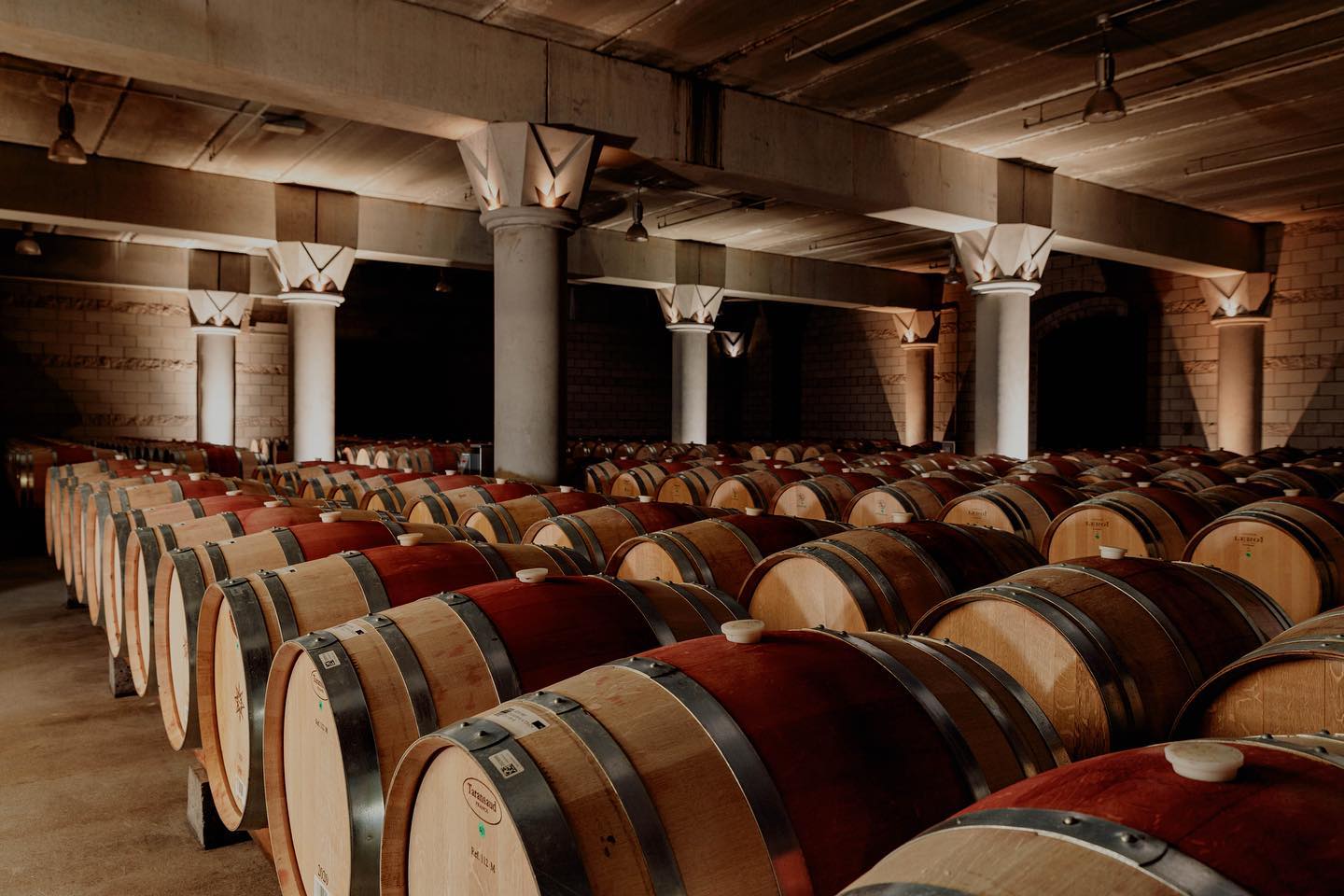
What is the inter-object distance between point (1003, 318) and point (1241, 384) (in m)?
6.70

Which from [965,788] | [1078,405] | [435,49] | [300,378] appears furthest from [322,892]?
[1078,405]

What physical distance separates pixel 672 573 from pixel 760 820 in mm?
2381

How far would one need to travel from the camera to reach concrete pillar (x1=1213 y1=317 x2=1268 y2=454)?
16109 mm

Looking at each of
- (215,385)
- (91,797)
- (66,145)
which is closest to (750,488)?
(91,797)

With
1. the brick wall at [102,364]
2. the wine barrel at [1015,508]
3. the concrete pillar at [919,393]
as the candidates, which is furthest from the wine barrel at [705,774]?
the brick wall at [102,364]

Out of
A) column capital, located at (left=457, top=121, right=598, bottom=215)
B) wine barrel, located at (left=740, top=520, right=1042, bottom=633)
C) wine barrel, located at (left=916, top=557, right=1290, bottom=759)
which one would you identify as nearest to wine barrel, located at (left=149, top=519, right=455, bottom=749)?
wine barrel, located at (left=740, top=520, right=1042, bottom=633)

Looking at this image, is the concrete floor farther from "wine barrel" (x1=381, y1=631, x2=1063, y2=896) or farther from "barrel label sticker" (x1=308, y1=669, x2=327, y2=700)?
"wine barrel" (x1=381, y1=631, x2=1063, y2=896)

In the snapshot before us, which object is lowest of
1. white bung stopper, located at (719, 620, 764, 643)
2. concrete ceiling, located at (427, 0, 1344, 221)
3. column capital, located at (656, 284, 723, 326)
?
white bung stopper, located at (719, 620, 764, 643)

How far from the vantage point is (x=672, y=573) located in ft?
12.6

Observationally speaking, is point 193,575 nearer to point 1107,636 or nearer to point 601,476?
point 1107,636

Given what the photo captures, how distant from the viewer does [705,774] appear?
150cm

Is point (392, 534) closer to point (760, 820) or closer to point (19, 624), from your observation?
point (760, 820)

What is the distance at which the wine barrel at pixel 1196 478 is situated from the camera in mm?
7332

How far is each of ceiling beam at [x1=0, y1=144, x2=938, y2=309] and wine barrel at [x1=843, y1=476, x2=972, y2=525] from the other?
9.72 m
